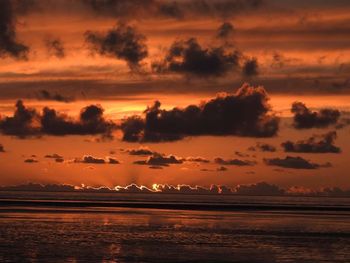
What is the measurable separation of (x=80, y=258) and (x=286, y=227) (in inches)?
1536

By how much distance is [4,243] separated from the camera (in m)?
58.0

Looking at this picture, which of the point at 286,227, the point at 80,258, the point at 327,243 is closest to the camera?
the point at 80,258

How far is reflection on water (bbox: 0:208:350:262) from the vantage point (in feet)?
168

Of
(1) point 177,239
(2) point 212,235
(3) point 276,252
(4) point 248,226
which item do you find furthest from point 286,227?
(3) point 276,252

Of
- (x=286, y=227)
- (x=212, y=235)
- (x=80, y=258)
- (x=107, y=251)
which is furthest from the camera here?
(x=286, y=227)

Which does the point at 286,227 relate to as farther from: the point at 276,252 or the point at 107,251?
the point at 107,251

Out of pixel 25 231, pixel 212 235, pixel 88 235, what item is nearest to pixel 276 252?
pixel 212 235

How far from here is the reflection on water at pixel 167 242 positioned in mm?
51250

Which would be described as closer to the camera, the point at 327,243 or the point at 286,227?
the point at 327,243

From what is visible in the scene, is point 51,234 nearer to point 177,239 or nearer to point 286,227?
point 177,239

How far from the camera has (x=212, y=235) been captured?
69.5 m

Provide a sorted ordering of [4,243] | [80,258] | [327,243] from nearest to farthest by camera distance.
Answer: [80,258]
[4,243]
[327,243]

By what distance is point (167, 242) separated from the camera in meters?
61.9

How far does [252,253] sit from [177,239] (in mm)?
11177
